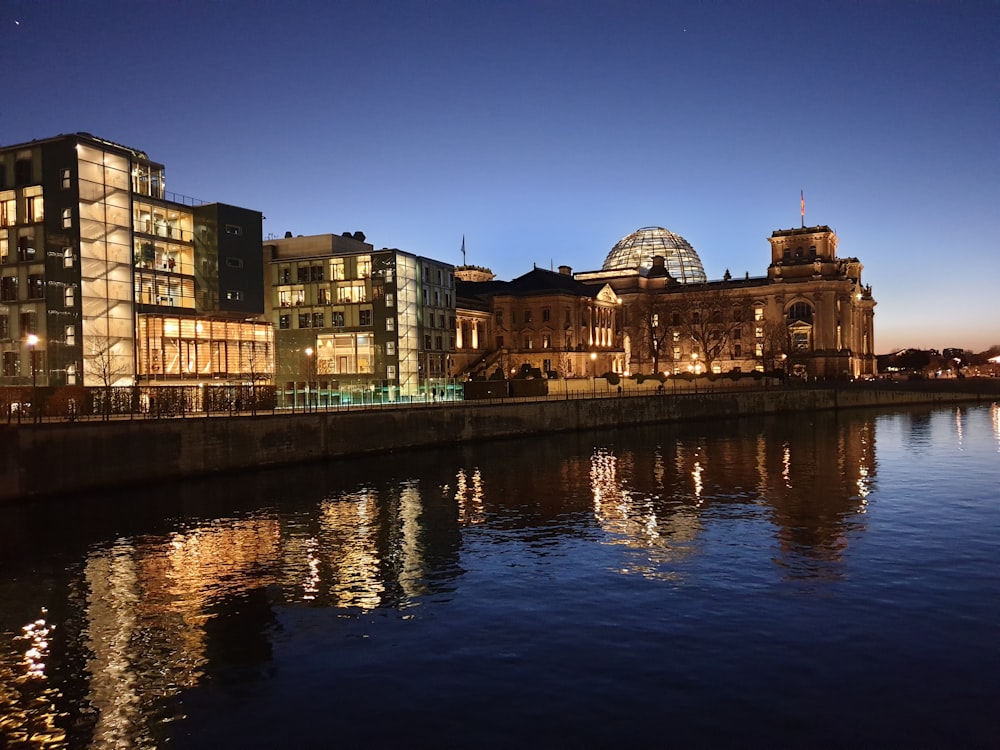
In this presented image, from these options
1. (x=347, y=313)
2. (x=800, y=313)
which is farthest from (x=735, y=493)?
(x=800, y=313)

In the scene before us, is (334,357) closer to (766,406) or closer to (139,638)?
(766,406)

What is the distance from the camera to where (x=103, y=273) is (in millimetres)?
69000

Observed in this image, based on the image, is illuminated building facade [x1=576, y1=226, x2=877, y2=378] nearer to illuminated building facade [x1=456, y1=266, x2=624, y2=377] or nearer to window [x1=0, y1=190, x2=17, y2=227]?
illuminated building facade [x1=456, y1=266, x2=624, y2=377]

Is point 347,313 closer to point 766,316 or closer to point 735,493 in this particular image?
point 735,493

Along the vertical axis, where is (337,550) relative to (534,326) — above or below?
below

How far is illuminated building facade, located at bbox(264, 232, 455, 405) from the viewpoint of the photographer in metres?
94.6

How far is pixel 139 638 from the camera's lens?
2081 cm

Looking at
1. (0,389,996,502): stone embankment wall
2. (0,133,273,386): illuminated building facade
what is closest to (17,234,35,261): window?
(0,133,273,386): illuminated building facade

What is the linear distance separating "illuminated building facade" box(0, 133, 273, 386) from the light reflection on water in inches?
1148

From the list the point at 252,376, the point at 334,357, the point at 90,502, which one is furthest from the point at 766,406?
the point at 90,502

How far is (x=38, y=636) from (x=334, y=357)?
7742cm

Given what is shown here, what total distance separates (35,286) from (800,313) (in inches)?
5784

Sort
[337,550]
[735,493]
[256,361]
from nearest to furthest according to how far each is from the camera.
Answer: [337,550] → [735,493] → [256,361]

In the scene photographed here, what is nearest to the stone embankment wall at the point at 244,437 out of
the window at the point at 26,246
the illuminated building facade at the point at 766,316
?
the window at the point at 26,246
